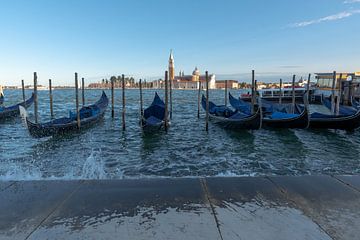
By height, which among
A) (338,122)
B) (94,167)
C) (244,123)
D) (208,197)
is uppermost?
(208,197)

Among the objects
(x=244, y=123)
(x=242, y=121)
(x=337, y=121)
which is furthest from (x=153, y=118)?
(x=337, y=121)

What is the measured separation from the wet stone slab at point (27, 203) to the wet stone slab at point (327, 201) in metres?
2.73

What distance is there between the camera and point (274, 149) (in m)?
9.86

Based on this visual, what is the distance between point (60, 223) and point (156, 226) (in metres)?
0.93

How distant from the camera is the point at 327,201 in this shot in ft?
10.5

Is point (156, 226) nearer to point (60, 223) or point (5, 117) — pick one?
point (60, 223)

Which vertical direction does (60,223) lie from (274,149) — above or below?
above

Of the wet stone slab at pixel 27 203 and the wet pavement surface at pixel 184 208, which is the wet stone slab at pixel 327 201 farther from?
the wet stone slab at pixel 27 203

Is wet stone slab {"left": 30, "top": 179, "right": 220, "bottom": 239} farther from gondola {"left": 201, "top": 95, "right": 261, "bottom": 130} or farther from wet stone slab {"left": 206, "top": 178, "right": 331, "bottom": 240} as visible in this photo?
gondola {"left": 201, "top": 95, "right": 261, "bottom": 130}

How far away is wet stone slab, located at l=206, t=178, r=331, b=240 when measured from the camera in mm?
2479

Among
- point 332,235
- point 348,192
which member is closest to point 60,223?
point 332,235

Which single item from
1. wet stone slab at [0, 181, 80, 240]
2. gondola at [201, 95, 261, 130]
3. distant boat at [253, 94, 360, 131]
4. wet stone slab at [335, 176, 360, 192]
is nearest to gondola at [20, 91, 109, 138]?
wet stone slab at [0, 181, 80, 240]

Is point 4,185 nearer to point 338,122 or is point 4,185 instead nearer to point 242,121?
point 242,121

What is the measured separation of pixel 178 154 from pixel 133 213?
602cm
